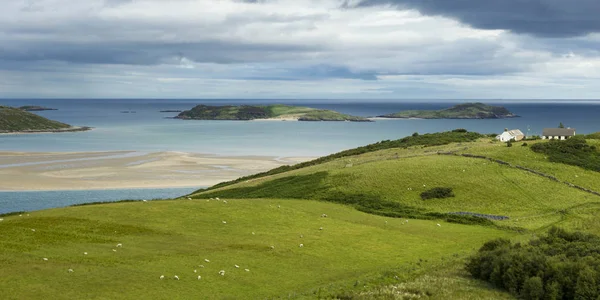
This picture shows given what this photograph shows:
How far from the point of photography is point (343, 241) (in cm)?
3878

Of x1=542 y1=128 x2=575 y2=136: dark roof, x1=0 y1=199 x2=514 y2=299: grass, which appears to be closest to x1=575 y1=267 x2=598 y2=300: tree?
x1=0 y1=199 x2=514 y2=299: grass

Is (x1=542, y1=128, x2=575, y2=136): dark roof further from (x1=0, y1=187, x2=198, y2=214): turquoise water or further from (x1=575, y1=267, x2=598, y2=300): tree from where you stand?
(x1=575, y1=267, x2=598, y2=300): tree

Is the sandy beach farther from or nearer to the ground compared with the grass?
nearer to the ground

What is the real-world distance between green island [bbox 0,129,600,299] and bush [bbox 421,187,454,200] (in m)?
0.12

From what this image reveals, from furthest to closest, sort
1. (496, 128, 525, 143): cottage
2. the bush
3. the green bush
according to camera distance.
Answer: (496, 128, 525, 143): cottage < the bush < the green bush

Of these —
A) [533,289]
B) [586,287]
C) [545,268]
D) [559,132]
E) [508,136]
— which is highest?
[559,132]

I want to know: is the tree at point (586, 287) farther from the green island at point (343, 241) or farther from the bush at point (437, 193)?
the bush at point (437, 193)

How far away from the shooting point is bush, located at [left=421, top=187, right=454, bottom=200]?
56250mm

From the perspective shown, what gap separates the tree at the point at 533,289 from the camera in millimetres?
25078

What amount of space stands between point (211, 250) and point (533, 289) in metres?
18.7

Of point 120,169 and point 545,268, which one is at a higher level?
point 545,268

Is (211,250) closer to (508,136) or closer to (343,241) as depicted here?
(343,241)

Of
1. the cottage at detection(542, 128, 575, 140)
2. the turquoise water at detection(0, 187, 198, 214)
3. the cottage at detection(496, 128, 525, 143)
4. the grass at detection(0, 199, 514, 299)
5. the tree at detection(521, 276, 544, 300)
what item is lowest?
the turquoise water at detection(0, 187, 198, 214)

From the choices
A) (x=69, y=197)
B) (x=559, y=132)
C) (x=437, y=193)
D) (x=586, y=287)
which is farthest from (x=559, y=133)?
(x=69, y=197)
